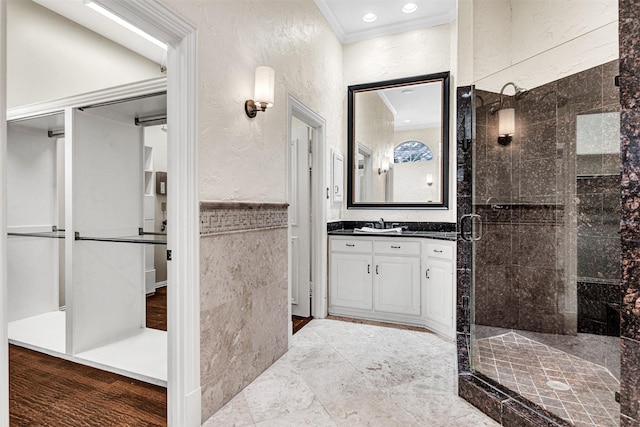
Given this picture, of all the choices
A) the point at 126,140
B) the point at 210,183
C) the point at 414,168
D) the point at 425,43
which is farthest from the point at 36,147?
the point at 425,43

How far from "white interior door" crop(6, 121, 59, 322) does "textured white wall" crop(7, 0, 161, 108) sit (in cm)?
40

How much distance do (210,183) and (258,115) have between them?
2.35 ft

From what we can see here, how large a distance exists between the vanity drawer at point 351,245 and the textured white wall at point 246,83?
1.12 metres

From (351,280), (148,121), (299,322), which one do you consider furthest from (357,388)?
(148,121)

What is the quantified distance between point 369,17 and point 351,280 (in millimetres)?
2841

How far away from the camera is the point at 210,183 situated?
1.84m

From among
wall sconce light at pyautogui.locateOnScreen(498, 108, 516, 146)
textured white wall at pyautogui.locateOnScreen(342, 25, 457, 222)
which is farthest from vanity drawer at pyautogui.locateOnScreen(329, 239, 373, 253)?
wall sconce light at pyautogui.locateOnScreen(498, 108, 516, 146)

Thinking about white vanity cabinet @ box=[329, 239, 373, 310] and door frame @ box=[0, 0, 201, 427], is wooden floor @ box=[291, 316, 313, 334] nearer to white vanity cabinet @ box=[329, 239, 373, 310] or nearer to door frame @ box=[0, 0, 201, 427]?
white vanity cabinet @ box=[329, 239, 373, 310]

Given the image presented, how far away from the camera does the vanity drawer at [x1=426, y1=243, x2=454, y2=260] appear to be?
2992mm

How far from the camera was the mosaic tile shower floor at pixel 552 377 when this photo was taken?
64.4 inches

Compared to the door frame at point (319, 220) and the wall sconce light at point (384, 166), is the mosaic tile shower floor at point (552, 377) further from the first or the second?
the wall sconce light at point (384, 166)

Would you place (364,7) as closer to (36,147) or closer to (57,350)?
(36,147)

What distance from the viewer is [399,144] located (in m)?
3.78

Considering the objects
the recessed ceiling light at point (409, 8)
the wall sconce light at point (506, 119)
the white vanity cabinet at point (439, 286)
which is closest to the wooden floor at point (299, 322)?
the white vanity cabinet at point (439, 286)
